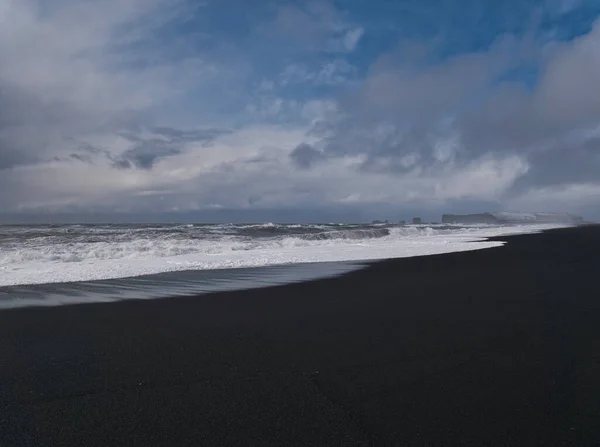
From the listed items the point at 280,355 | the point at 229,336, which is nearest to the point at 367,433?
the point at 280,355

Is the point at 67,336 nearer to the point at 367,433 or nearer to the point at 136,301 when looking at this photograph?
the point at 136,301

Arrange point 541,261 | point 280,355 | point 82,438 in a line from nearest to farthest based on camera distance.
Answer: point 82,438
point 280,355
point 541,261

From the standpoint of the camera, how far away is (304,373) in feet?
13.6

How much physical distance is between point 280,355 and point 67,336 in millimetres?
3095

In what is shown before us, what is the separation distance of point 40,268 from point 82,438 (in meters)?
12.4

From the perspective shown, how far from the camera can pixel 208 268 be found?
1390 centimetres

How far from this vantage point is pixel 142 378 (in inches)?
160

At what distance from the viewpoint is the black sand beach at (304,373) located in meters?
3.05

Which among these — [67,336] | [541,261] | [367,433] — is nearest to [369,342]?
[367,433]

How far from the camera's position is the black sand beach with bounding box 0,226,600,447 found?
305 centimetres

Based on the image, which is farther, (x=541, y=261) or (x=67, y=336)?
(x=541, y=261)

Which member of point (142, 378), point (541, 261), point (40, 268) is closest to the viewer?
point (142, 378)

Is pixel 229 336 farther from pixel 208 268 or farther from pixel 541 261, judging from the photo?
pixel 541 261

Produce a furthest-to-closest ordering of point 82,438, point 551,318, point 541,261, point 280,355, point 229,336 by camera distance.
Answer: point 541,261, point 551,318, point 229,336, point 280,355, point 82,438
